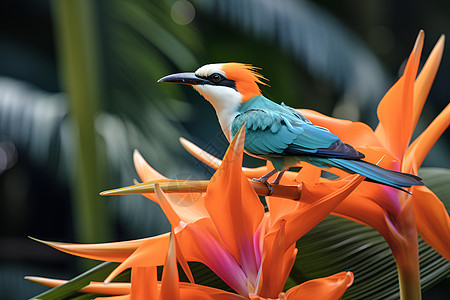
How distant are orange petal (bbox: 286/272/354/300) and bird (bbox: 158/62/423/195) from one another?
74mm

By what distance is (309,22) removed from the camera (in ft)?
6.09

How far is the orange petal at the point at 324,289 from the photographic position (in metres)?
0.27

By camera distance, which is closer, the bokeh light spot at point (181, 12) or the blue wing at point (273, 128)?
the blue wing at point (273, 128)

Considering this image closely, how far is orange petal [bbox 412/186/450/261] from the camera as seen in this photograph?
0.31 metres

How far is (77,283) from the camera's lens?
0.97ft

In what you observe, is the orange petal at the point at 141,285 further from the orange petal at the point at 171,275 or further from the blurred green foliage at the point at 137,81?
the blurred green foliage at the point at 137,81

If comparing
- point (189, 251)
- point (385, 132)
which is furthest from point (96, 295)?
point (385, 132)

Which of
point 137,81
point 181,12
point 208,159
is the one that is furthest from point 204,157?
point 181,12

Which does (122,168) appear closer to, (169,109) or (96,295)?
(169,109)

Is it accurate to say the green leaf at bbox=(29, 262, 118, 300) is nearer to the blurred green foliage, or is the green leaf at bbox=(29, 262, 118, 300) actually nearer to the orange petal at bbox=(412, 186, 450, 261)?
the orange petal at bbox=(412, 186, 450, 261)

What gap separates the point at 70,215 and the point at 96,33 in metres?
1.31

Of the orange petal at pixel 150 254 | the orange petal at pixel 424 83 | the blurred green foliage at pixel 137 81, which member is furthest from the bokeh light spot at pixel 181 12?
the orange petal at pixel 150 254

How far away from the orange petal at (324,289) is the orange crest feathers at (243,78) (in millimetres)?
131

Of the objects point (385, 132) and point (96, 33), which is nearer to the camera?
point (385, 132)
